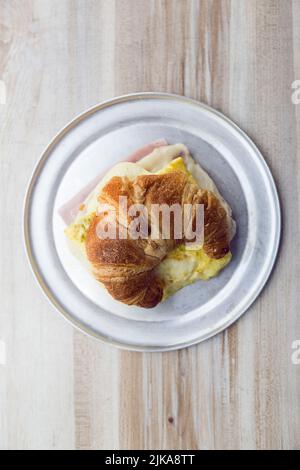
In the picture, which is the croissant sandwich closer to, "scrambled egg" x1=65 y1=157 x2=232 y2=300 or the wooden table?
"scrambled egg" x1=65 y1=157 x2=232 y2=300

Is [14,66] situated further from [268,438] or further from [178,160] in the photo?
[268,438]

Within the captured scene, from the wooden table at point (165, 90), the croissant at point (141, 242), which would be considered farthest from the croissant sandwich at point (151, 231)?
the wooden table at point (165, 90)

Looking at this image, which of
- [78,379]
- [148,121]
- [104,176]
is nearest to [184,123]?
[148,121]

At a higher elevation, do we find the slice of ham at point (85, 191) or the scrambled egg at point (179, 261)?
the slice of ham at point (85, 191)

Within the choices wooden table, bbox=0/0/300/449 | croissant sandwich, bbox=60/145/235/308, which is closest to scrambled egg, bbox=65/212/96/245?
croissant sandwich, bbox=60/145/235/308

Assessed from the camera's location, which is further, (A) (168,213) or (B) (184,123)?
(B) (184,123)

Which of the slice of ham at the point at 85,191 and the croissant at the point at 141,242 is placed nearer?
the croissant at the point at 141,242

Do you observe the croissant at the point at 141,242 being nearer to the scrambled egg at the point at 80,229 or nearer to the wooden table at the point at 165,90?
the scrambled egg at the point at 80,229
